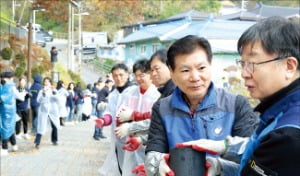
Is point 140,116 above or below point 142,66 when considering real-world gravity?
below

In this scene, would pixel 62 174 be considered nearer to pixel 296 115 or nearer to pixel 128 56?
pixel 296 115

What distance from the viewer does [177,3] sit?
66688mm

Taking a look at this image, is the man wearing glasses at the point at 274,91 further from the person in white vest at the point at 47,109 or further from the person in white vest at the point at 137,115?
the person in white vest at the point at 47,109

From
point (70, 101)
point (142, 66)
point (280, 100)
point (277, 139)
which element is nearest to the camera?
point (277, 139)

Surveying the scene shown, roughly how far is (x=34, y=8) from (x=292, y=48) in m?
18.2

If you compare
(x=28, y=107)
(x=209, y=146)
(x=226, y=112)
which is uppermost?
(x=226, y=112)

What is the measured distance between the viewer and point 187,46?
9.55 feet

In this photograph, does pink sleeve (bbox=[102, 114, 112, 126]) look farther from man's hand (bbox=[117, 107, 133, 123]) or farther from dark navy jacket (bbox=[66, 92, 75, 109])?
dark navy jacket (bbox=[66, 92, 75, 109])

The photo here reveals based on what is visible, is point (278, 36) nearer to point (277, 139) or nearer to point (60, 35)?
point (277, 139)

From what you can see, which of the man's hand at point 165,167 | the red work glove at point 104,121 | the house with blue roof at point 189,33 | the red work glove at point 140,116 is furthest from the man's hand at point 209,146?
the house with blue roof at point 189,33

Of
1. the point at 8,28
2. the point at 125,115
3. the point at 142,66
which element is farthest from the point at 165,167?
the point at 8,28

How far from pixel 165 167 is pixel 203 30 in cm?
2734

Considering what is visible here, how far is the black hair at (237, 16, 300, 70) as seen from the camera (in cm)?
190

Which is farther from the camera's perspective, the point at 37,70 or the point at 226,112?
the point at 37,70
